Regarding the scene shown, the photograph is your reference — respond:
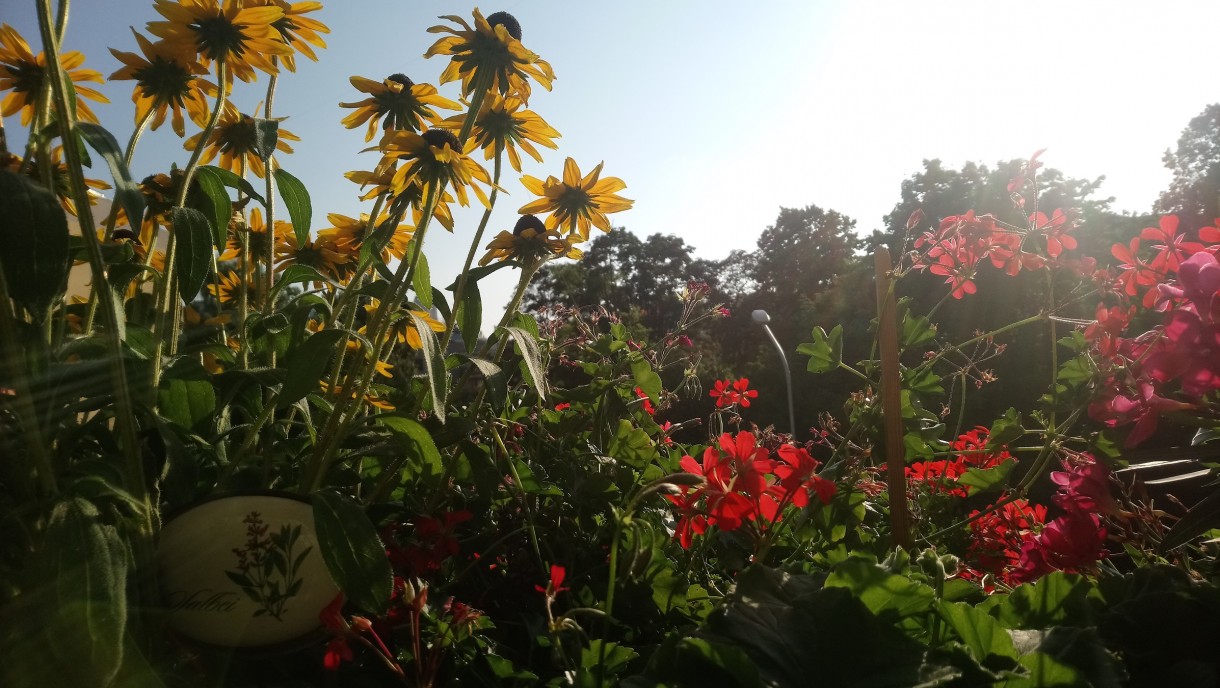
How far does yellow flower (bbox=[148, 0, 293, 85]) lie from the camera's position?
1.22 meters

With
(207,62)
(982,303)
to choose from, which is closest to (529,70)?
(207,62)

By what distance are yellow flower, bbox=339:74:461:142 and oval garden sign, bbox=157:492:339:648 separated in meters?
0.89

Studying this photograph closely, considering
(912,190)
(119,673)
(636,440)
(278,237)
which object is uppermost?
(912,190)

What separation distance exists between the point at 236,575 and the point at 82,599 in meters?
0.22

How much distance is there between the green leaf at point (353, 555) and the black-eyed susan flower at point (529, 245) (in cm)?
67

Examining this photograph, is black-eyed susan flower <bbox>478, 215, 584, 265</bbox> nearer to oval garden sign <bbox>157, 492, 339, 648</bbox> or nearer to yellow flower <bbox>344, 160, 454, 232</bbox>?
yellow flower <bbox>344, 160, 454, 232</bbox>

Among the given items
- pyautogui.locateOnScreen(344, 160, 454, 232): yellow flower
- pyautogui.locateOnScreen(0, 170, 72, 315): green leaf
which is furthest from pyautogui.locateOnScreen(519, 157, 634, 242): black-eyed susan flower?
pyautogui.locateOnScreen(0, 170, 72, 315): green leaf

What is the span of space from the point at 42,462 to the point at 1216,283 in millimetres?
1529

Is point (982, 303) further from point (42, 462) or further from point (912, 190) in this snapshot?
A: point (42, 462)

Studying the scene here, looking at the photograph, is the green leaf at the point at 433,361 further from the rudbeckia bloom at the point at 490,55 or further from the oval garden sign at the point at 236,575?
the rudbeckia bloom at the point at 490,55

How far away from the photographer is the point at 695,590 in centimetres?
121

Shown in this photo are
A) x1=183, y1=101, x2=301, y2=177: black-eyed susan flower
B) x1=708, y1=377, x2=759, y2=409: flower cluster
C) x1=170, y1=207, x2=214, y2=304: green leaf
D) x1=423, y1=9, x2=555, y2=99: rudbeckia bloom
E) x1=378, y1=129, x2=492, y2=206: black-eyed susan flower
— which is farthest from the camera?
x1=708, y1=377, x2=759, y2=409: flower cluster

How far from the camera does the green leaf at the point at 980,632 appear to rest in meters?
0.69

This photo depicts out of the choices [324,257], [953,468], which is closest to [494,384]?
[324,257]
